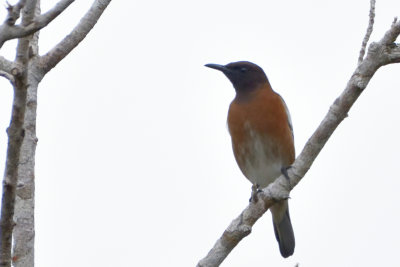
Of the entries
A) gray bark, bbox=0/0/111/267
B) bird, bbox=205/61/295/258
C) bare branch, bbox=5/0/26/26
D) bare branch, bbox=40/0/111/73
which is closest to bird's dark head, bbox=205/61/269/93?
bird, bbox=205/61/295/258

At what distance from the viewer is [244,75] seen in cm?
876

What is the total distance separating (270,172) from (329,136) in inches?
134

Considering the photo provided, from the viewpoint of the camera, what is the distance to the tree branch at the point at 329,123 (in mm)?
4473

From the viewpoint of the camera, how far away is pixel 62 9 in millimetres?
3475

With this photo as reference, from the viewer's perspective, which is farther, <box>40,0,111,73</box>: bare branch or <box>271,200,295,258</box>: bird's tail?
<box>271,200,295,258</box>: bird's tail

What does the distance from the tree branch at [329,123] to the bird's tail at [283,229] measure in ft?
13.6

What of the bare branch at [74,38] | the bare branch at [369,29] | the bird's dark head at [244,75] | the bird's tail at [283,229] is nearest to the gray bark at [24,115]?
the bare branch at [74,38]

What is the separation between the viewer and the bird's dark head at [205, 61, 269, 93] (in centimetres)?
864

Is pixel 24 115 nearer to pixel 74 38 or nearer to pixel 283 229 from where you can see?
pixel 74 38

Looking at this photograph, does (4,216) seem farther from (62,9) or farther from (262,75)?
(262,75)

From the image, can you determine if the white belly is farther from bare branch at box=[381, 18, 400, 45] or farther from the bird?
bare branch at box=[381, 18, 400, 45]

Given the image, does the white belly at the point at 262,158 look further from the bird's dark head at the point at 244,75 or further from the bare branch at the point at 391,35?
the bare branch at the point at 391,35

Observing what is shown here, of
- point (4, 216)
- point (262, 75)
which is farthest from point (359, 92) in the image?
point (262, 75)

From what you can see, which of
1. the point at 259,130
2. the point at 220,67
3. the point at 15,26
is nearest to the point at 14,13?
the point at 15,26
